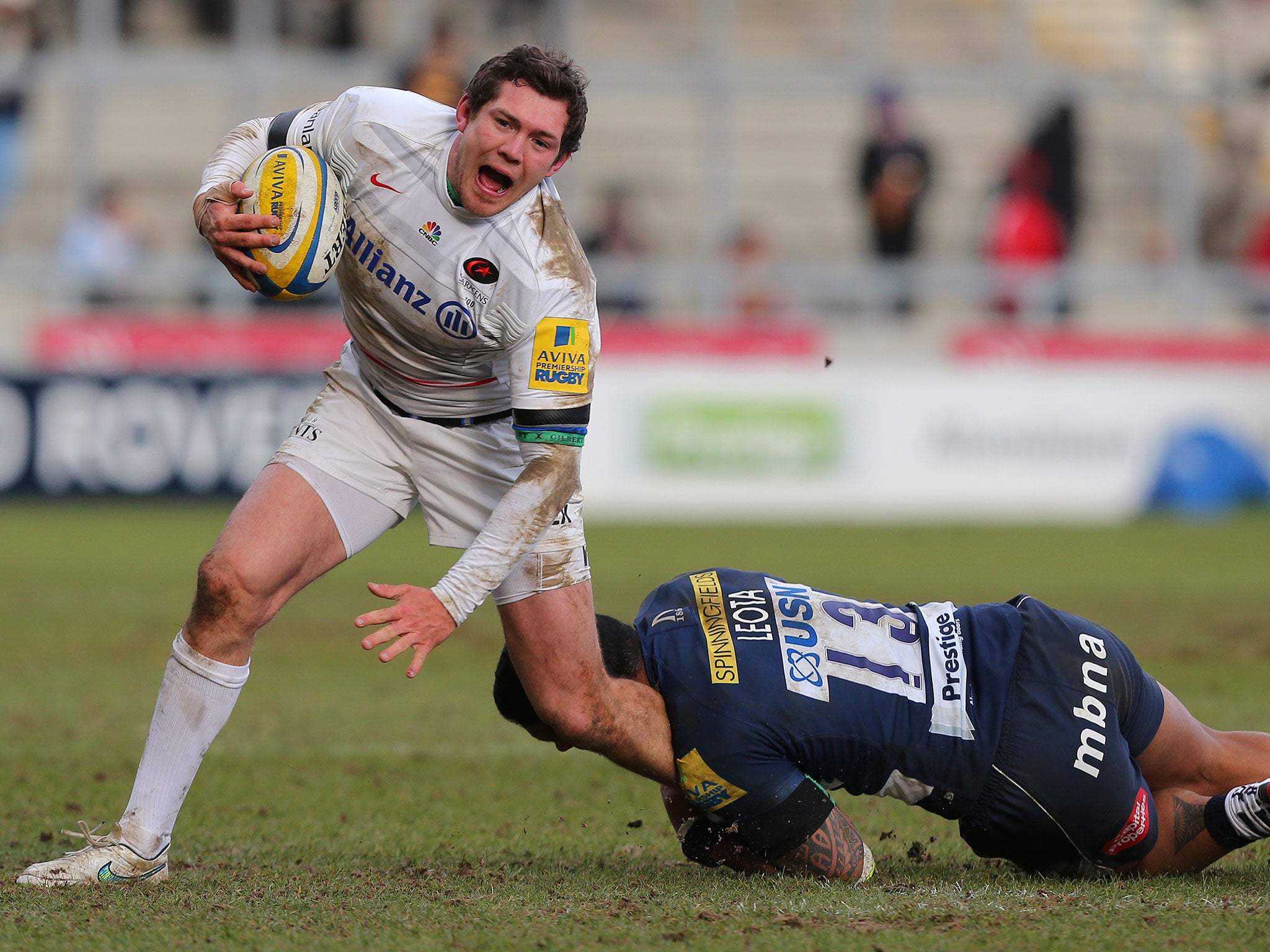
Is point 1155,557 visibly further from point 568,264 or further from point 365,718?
point 568,264

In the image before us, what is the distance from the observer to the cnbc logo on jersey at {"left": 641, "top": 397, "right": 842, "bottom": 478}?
16.8 metres

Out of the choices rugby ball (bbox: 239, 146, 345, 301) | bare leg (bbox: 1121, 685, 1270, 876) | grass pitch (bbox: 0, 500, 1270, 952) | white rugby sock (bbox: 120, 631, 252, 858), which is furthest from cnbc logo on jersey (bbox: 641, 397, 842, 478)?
white rugby sock (bbox: 120, 631, 252, 858)

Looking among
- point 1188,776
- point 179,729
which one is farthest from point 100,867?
point 1188,776

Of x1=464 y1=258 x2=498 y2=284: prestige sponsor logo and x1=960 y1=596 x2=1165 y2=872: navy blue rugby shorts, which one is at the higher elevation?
x1=464 y1=258 x2=498 y2=284: prestige sponsor logo

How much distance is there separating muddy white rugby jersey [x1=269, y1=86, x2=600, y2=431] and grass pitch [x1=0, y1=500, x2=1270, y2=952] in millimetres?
1424

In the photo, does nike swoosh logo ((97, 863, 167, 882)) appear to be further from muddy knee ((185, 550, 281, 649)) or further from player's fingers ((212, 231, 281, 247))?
player's fingers ((212, 231, 281, 247))

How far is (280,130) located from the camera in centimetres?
555

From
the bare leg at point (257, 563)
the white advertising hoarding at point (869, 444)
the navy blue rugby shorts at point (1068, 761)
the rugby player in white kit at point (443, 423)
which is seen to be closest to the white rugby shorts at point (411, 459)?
the rugby player in white kit at point (443, 423)

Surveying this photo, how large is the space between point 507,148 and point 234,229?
87 cm

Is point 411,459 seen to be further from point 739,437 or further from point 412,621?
point 739,437

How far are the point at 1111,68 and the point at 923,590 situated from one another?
1379 centimetres

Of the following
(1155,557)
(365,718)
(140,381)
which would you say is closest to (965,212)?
(1155,557)

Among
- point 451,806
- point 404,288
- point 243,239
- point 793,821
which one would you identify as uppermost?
point 243,239

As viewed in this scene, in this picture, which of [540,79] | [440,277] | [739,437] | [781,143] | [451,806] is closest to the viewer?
[540,79]
